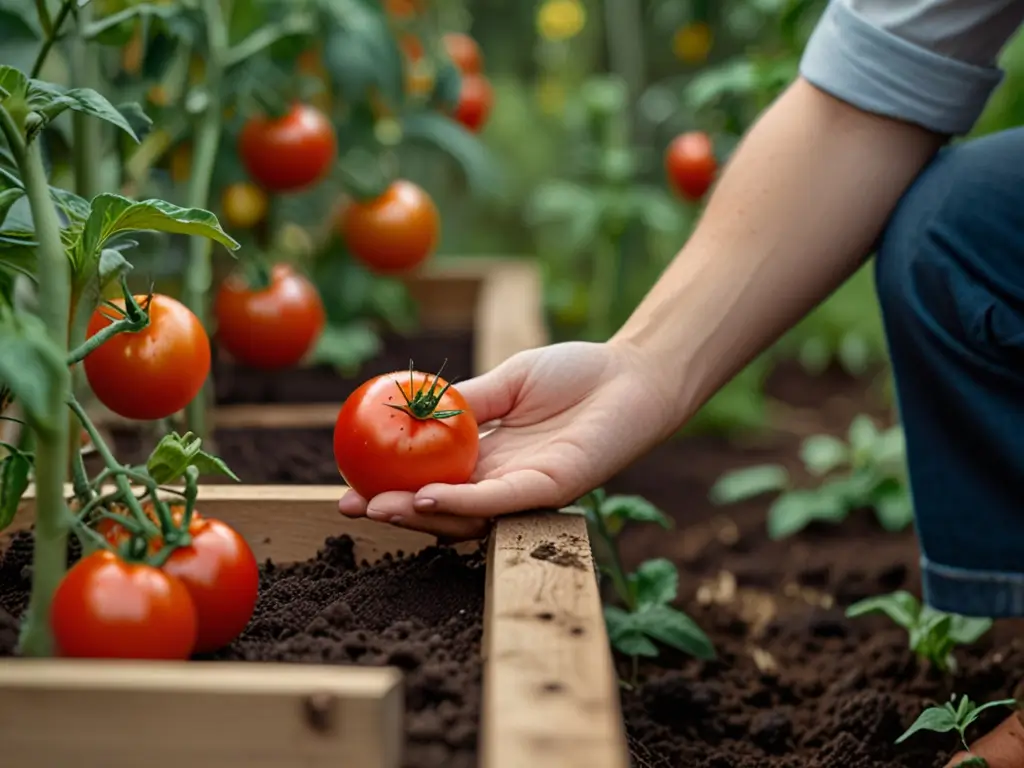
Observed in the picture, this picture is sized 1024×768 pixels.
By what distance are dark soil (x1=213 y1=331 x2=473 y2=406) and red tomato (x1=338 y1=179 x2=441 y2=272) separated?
247 mm

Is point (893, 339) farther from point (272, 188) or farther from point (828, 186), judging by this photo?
point (272, 188)

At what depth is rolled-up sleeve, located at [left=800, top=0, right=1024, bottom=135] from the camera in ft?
6.06

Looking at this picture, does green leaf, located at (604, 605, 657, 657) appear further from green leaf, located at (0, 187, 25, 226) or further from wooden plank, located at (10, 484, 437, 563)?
green leaf, located at (0, 187, 25, 226)

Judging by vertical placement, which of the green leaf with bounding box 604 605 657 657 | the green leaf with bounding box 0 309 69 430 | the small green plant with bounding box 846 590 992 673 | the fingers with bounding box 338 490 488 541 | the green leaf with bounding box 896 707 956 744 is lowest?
the small green plant with bounding box 846 590 992 673

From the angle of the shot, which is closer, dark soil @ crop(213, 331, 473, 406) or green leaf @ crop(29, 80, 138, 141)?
green leaf @ crop(29, 80, 138, 141)

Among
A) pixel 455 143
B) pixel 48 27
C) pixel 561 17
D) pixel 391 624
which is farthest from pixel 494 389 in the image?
pixel 561 17

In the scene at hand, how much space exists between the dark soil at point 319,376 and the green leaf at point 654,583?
32.2 inches

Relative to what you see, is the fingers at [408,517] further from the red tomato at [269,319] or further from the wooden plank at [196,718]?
the red tomato at [269,319]

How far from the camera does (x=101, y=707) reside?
106 centimetres

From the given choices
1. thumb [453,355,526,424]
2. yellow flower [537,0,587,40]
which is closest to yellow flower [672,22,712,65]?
yellow flower [537,0,587,40]

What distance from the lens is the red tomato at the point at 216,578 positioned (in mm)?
1257

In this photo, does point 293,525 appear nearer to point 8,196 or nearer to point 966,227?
point 8,196

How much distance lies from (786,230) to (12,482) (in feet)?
3.60

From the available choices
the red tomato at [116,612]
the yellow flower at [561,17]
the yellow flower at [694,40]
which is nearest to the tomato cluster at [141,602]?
the red tomato at [116,612]
